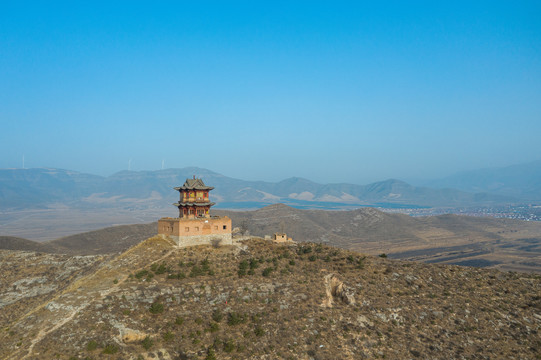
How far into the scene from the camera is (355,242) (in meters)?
164

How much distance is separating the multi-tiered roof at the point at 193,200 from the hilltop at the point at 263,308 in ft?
18.5

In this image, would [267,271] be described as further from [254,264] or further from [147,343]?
[147,343]

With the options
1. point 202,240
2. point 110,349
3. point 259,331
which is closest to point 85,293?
point 110,349

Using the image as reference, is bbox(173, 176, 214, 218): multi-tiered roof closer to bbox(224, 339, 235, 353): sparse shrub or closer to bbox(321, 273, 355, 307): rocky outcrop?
bbox(321, 273, 355, 307): rocky outcrop

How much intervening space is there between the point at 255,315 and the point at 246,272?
7585mm

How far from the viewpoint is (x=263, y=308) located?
39.0 metres

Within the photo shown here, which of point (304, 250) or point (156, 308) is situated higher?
point (304, 250)

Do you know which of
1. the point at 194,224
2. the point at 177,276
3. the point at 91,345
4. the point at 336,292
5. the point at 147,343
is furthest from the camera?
the point at 194,224

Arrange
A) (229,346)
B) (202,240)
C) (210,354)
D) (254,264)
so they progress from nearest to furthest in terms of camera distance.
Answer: (210,354) < (229,346) < (254,264) < (202,240)

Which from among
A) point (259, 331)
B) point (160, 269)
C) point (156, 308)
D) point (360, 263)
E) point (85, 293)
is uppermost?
point (160, 269)

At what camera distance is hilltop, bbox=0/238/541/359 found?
3253 centimetres

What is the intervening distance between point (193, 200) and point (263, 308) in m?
19.2

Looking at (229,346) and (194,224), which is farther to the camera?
(194,224)

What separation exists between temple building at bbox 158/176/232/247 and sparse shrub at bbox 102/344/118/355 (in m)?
17.8
